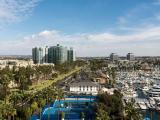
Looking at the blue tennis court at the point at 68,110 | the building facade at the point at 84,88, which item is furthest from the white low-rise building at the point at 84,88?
the blue tennis court at the point at 68,110

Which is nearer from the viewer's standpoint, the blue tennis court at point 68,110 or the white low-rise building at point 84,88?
the blue tennis court at point 68,110

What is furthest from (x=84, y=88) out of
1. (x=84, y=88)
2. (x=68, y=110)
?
(x=68, y=110)

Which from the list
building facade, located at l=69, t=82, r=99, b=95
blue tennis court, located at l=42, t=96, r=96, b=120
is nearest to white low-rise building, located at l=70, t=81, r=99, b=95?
building facade, located at l=69, t=82, r=99, b=95

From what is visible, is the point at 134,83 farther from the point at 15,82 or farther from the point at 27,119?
the point at 27,119

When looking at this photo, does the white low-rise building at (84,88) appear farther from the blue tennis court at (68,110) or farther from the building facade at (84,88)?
the blue tennis court at (68,110)

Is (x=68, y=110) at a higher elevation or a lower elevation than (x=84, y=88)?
lower

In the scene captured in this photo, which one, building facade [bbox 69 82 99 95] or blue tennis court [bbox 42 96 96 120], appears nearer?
blue tennis court [bbox 42 96 96 120]

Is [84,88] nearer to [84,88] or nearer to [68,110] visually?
[84,88]

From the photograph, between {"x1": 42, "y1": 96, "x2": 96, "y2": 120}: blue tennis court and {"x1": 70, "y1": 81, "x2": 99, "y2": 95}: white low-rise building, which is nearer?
{"x1": 42, "y1": 96, "x2": 96, "y2": 120}: blue tennis court

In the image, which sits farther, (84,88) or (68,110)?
(84,88)

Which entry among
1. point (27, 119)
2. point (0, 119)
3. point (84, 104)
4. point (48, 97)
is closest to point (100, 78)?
point (84, 104)

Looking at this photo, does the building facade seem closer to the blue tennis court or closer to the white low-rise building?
the white low-rise building
